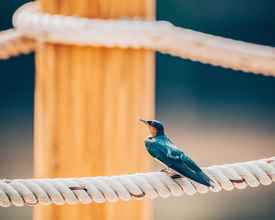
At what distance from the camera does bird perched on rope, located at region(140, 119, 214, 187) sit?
2.10 feet

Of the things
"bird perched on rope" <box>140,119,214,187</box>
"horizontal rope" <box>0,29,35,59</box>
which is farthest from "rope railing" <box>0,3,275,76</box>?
"bird perched on rope" <box>140,119,214,187</box>

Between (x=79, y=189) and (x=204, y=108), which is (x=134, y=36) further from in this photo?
(x=204, y=108)

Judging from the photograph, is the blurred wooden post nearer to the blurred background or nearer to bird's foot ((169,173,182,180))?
bird's foot ((169,173,182,180))

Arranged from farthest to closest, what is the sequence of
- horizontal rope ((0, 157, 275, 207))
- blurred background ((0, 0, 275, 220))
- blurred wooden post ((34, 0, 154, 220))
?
blurred background ((0, 0, 275, 220)), blurred wooden post ((34, 0, 154, 220)), horizontal rope ((0, 157, 275, 207))

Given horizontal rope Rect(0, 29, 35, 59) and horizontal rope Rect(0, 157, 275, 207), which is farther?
horizontal rope Rect(0, 29, 35, 59)

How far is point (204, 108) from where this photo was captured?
48.4 inches

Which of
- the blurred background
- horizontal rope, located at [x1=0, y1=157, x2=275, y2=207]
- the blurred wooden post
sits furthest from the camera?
the blurred background

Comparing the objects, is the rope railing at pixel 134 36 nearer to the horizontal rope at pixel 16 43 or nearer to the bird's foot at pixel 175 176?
the horizontal rope at pixel 16 43

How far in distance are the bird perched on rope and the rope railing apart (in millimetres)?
105

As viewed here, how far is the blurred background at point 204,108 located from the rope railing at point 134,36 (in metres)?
0.37

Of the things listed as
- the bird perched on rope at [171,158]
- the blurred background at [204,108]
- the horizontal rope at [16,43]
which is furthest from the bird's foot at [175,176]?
the blurred background at [204,108]

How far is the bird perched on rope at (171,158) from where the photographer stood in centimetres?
64

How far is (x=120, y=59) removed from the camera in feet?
2.43

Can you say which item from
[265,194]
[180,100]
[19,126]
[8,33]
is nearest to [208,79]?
[180,100]
